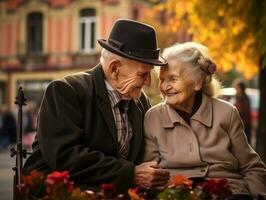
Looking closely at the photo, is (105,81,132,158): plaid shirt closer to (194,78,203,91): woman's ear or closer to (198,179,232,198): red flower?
(194,78,203,91): woman's ear

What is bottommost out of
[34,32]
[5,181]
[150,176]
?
[5,181]

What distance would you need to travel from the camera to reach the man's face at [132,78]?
12.2 feet

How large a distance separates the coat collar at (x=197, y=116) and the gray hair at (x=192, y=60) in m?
0.13

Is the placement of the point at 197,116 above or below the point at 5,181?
above

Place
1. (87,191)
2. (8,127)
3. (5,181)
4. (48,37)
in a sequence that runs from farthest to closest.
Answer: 1. (48,37)
2. (8,127)
3. (5,181)
4. (87,191)

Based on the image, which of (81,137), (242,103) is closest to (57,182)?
(81,137)

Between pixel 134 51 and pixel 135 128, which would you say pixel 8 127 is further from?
pixel 134 51

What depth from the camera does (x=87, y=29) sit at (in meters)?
34.8

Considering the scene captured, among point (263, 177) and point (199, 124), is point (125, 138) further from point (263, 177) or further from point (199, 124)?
point (263, 177)

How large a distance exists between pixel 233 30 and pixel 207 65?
24.1ft

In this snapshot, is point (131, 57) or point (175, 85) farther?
point (175, 85)

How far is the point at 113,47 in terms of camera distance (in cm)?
372

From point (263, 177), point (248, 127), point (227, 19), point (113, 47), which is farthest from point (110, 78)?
point (248, 127)

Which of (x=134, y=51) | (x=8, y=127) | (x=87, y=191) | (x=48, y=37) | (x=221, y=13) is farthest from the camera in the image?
Result: (x=48, y=37)
